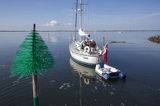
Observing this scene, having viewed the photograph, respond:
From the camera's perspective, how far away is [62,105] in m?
24.0

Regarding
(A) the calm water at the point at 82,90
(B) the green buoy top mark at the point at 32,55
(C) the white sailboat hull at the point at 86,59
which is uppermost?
(B) the green buoy top mark at the point at 32,55

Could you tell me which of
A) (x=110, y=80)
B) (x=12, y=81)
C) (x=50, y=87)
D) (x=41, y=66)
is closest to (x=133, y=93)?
(x=110, y=80)

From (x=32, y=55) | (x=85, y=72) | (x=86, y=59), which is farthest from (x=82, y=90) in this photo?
(x=32, y=55)

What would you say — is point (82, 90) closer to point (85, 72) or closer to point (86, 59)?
point (85, 72)

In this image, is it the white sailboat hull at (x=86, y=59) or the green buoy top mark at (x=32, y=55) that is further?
the white sailboat hull at (x=86, y=59)

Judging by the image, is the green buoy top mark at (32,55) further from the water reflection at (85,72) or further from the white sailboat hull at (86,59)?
the white sailboat hull at (86,59)

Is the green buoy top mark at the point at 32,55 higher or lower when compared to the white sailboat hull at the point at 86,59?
higher

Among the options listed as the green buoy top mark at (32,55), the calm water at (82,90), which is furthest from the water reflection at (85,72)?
the green buoy top mark at (32,55)

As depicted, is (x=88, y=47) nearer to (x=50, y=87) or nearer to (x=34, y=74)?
(x=50, y=87)

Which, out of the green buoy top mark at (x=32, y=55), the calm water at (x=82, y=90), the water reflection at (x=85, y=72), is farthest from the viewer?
the water reflection at (x=85, y=72)

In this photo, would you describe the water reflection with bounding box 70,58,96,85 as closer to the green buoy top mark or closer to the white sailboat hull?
the white sailboat hull

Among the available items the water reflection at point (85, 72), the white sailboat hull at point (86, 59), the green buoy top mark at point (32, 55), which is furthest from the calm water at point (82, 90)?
the green buoy top mark at point (32, 55)

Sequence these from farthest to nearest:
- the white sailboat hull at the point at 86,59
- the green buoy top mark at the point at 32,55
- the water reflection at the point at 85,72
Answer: the white sailboat hull at the point at 86,59 < the water reflection at the point at 85,72 < the green buoy top mark at the point at 32,55

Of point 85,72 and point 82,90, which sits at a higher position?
point 85,72
